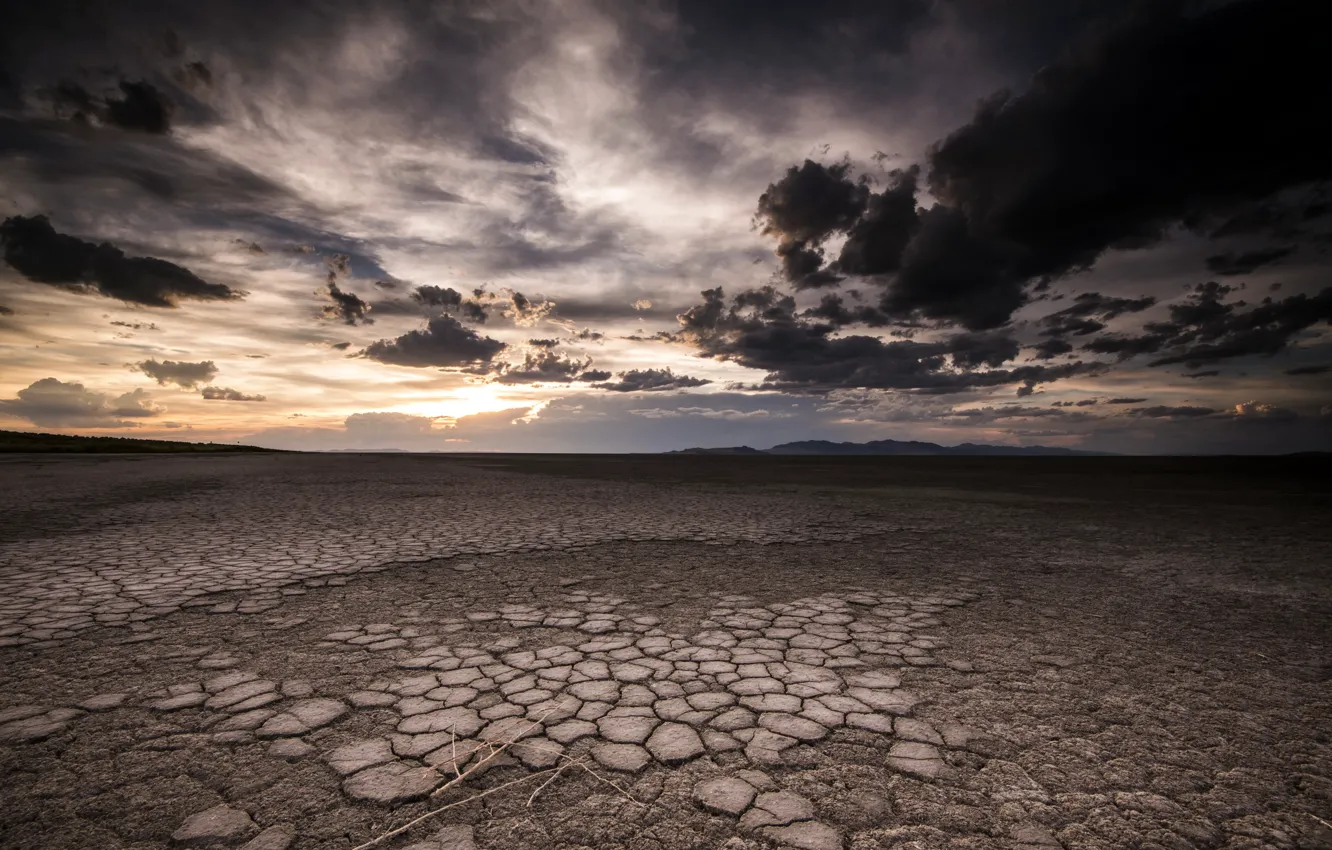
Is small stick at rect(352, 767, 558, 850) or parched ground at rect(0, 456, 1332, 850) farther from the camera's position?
parched ground at rect(0, 456, 1332, 850)

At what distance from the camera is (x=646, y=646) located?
3.46m

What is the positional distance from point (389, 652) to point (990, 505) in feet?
41.6

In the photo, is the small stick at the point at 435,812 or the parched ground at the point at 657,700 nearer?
the small stick at the point at 435,812

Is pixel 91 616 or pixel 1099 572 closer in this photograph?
pixel 91 616

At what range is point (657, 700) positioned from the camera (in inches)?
107

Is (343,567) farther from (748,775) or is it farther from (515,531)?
(748,775)

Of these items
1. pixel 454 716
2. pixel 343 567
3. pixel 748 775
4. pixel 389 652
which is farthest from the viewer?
pixel 343 567

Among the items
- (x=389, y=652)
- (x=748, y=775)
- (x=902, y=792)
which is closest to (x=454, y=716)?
(x=389, y=652)

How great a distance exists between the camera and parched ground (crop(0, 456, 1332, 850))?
1849 millimetres

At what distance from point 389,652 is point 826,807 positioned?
8.46 ft

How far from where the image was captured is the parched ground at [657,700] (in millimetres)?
1849

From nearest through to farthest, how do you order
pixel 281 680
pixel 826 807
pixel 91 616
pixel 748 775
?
pixel 826 807
pixel 748 775
pixel 281 680
pixel 91 616

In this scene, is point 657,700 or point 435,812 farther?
point 657,700

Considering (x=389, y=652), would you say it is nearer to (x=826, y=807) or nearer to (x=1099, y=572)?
(x=826, y=807)
